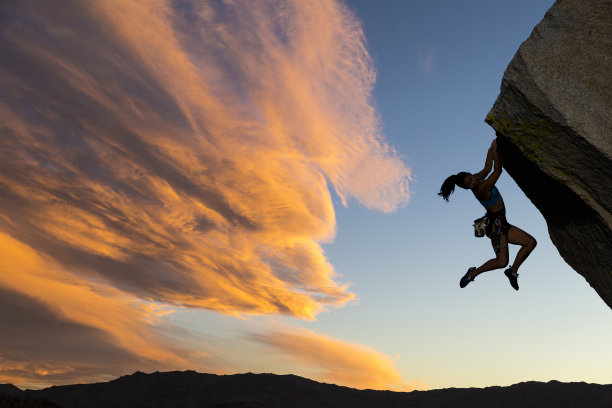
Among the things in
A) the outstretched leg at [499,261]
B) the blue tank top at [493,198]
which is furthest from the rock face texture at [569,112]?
the outstretched leg at [499,261]

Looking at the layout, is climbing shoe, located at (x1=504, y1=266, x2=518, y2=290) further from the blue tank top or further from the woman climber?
the blue tank top

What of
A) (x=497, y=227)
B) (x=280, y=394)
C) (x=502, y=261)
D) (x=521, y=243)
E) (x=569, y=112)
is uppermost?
(x=280, y=394)

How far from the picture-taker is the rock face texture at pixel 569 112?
6.54m

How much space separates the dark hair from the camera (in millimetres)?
8148

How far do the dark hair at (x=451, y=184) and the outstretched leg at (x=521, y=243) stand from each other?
116 cm

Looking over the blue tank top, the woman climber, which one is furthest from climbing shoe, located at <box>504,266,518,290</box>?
the blue tank top

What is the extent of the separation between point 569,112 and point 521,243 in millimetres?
2450

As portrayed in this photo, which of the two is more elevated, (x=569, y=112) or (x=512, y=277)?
(x=569, y=112)

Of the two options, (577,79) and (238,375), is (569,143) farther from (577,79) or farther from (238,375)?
(238,375)

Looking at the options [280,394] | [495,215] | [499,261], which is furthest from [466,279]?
[280,394]

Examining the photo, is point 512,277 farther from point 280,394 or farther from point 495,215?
point 280,394

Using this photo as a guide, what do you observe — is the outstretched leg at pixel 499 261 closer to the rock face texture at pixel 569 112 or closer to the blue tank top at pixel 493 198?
the blue tank top at pixel 493 198

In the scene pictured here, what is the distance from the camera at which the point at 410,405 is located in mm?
88000

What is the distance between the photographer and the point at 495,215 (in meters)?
8.27
